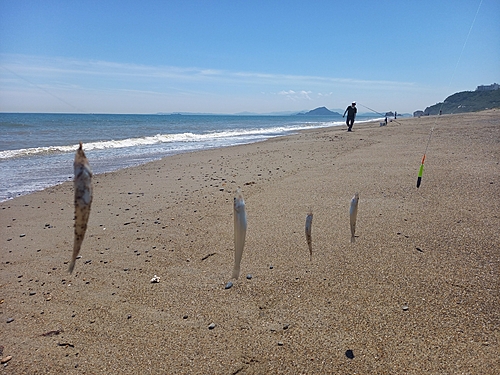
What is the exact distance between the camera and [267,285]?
449 cm

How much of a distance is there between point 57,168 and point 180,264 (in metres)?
11.1

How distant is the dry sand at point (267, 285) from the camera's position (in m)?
3.38

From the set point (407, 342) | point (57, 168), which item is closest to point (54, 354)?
point (407, 342)

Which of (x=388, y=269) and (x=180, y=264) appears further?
(x=180, y=264)

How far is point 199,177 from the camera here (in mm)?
11016

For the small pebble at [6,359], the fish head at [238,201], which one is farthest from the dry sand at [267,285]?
the fish head at [238,201]

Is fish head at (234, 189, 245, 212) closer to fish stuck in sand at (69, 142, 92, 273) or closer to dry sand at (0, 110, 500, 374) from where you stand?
fish stuck in sand at (69, 142, 92, 273)

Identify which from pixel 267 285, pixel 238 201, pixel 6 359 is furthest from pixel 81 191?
pixel 267 285

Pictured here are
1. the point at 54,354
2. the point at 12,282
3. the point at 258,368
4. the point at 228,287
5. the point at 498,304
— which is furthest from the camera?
the point at 12,282

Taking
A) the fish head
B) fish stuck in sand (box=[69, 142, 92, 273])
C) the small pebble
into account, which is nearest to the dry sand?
the small pebble

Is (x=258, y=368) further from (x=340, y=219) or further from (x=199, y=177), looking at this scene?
(x=199, y=177)

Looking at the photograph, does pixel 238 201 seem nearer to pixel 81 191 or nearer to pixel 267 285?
pixel 81 191

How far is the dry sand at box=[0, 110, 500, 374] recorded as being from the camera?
3377 millimetres

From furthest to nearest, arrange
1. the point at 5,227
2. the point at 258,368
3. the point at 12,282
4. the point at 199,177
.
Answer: the point at 199,177
the point at 5,227
the point at 12,282
the point at 258,368
